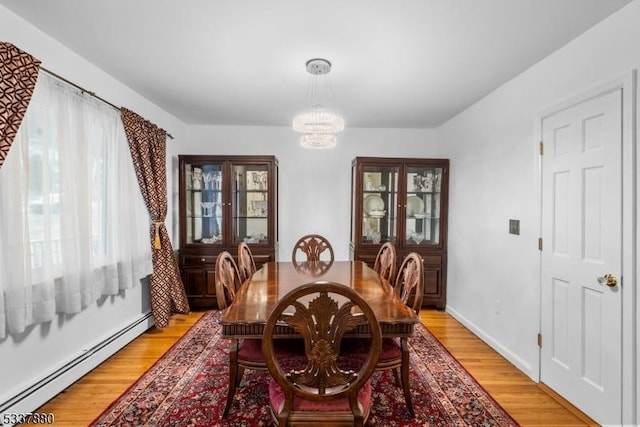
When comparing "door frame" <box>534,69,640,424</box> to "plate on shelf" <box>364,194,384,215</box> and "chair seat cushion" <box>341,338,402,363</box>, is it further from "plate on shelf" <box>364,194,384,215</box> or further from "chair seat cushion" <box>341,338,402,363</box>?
"plate on shelf" <box>364,194,384,215</box>

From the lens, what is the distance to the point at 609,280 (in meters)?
1.81

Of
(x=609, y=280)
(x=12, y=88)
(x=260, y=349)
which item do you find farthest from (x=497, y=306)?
(x=12, y=88)

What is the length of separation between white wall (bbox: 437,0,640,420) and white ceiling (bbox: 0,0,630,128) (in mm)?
128

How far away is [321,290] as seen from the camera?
1221 mm

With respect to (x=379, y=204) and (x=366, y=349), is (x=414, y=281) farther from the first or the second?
(x=379, y=204)

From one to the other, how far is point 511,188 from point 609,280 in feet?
3.69

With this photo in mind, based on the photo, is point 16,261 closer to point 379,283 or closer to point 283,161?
point 379,283

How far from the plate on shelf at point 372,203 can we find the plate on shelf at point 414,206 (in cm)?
34

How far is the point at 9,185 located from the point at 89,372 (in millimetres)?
1531

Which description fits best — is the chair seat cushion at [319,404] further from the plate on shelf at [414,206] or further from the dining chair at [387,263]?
the plate on shelf at [414,206]

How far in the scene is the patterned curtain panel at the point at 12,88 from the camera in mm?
1649

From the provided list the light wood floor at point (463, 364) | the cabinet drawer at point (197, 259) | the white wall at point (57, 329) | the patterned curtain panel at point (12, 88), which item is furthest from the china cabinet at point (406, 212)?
the patterned curtain panel at point (12, 88)

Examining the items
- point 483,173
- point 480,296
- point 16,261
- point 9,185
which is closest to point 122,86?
point 9,185

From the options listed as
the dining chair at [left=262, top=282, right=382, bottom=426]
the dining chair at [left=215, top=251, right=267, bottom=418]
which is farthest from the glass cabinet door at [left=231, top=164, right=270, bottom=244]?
the dining chair at [left=262, top=282, right=382, bottom=426]
